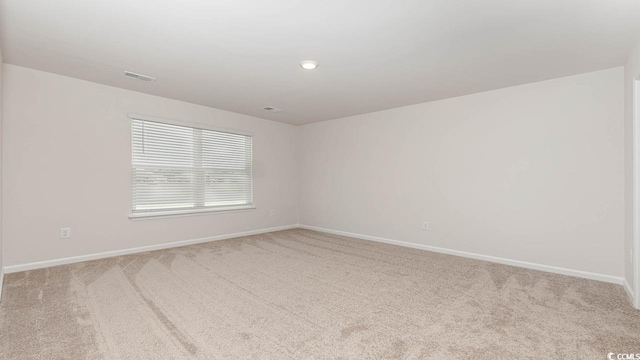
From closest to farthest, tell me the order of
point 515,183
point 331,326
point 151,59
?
point 331,326, point 151,59, point 515,183

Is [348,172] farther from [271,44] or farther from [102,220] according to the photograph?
[102,220]

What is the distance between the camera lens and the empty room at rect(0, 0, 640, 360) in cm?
209

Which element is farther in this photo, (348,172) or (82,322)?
(348,172)

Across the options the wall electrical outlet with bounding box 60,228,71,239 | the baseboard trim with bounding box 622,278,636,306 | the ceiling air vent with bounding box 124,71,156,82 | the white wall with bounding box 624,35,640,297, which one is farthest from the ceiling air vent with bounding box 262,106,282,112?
the baseboard trim with bounding box 622,278,636,306

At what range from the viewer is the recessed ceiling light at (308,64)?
9.89 ft

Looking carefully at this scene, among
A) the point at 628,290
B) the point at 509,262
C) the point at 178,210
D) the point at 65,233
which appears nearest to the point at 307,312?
the point at 509,262

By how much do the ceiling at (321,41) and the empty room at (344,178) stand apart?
0.02m

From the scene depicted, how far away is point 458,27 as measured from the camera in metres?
2.34

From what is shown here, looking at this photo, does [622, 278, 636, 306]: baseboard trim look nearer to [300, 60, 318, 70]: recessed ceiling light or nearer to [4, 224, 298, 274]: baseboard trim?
[300, 60, 318, 70]: recessed ceiling light

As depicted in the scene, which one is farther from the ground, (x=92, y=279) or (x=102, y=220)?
(x=102, y=220)

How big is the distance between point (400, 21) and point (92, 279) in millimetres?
3781

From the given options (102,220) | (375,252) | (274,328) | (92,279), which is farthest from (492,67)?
(102,220)

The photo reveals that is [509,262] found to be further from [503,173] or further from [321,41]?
[321,41]

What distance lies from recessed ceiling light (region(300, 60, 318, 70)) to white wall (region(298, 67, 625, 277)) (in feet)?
7.26
